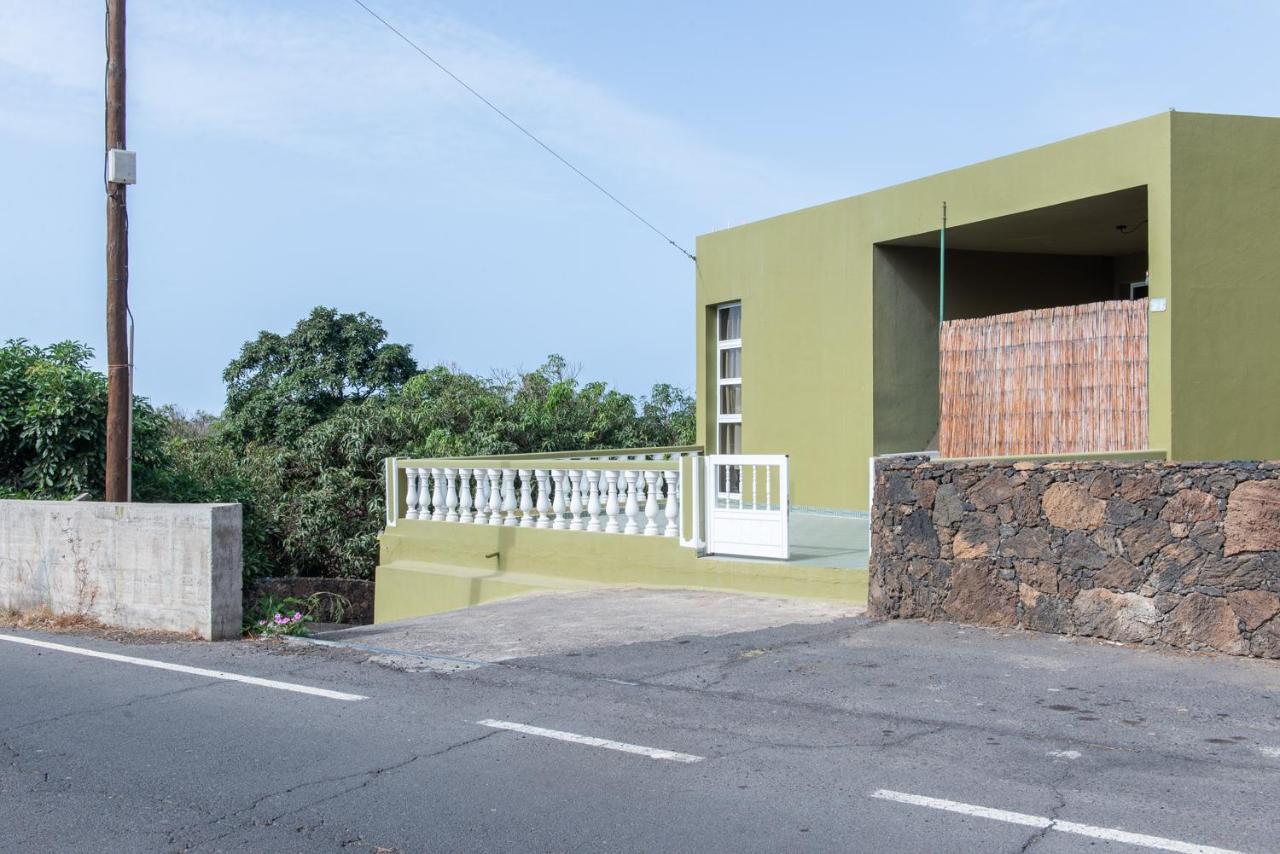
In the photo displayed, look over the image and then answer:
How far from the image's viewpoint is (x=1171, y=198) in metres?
11.4

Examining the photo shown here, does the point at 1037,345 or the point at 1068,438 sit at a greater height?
the point at 1037,345

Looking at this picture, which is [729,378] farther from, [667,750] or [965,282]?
[667,750]

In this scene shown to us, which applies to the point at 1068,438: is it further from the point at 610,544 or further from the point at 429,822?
the point at 429,822

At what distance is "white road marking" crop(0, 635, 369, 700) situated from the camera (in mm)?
7590

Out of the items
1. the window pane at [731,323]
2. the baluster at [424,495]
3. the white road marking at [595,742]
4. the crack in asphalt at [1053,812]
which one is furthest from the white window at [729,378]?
the crack in asphalt at [1053,812]

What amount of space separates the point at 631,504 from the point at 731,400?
495 centimetres

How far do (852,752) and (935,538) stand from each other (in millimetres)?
4048

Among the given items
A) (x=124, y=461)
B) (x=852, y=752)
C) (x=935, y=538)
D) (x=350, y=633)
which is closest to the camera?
(x=852, y=752)

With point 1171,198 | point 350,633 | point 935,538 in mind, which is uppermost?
point 1171,198

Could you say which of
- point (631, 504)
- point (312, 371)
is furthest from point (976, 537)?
point (312, 371)

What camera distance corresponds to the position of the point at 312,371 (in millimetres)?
27719

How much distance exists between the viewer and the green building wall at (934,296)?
11477 mm

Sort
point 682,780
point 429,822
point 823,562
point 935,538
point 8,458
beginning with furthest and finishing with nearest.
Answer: point 8,458
point 823,562
point 935,538
point 682,780
point 429,822

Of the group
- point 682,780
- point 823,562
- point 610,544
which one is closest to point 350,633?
point 610,544
